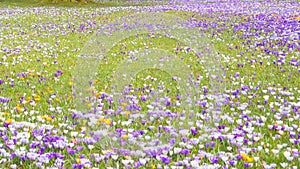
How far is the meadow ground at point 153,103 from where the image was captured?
513 cm

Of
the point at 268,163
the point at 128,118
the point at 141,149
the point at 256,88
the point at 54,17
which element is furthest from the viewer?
the point at 54,17

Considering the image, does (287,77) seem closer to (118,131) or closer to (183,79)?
(183,79)

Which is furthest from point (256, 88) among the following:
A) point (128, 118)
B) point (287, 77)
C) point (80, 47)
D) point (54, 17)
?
point (54, 17)

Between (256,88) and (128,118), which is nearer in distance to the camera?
(128,118)

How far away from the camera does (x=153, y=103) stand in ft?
23.9

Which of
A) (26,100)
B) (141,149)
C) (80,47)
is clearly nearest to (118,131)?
(141,149)

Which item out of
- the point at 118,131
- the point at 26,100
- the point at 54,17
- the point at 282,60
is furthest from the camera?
the point at 54,17

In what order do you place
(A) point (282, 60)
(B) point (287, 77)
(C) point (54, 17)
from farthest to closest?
(C) point (54, 17), (A) point (282, 60), (B) point (287, 77)

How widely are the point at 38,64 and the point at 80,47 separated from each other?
10.6 ft

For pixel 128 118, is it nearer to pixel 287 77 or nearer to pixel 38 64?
pixel 287 77

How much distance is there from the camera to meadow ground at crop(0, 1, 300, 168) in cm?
513

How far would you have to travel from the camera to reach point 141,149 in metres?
5.29

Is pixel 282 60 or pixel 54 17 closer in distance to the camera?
pixel 282 60

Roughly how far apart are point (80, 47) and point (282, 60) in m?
7.21
